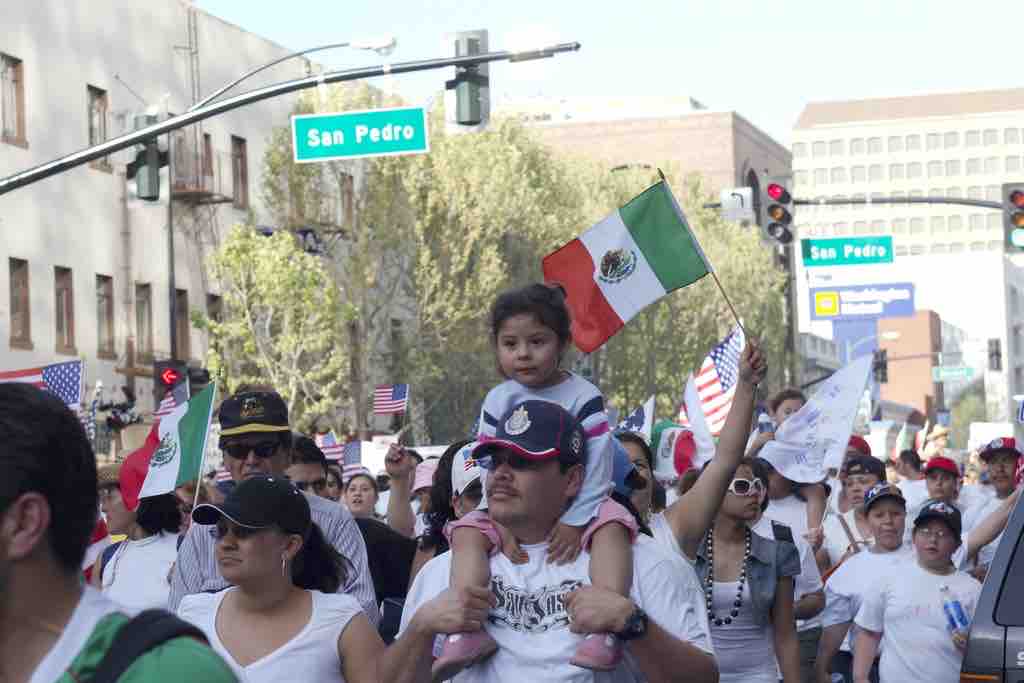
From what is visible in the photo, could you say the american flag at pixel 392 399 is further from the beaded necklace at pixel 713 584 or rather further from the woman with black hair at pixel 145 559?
the beaded necklace at pixel 713 584

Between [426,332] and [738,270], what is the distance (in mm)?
19079

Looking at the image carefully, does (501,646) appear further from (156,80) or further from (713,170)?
(713,170)

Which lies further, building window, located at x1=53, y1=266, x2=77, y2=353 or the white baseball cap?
building window, located at x1=53, y1=266, x2=77, y2=353

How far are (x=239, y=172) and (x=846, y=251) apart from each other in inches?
652

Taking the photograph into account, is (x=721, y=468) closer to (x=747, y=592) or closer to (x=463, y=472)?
(x=463, y=472)

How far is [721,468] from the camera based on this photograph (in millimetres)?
5961

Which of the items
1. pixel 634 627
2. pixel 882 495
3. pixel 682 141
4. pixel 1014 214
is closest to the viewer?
pixel 634 627

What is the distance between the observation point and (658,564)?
15.8ft

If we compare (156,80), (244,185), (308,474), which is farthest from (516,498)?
(244,185)

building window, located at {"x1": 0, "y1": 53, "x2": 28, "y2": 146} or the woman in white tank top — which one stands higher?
building window, located at {"x1": 0, "y1": 53, "x2": 28, "y2": 146}

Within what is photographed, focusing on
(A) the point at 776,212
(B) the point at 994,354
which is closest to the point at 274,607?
(A) the point at 776,212

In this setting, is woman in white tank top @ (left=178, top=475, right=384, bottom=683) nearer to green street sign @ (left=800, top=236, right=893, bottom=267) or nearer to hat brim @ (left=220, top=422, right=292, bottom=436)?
hat brim @ (left=220, top=422, right=292, bottom=436)

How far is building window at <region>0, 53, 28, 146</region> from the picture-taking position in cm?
3712

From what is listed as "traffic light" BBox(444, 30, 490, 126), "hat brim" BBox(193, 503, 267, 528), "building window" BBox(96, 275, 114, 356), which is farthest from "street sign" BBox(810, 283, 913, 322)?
"hat brim" BBox(193, 503, 267, 528)
